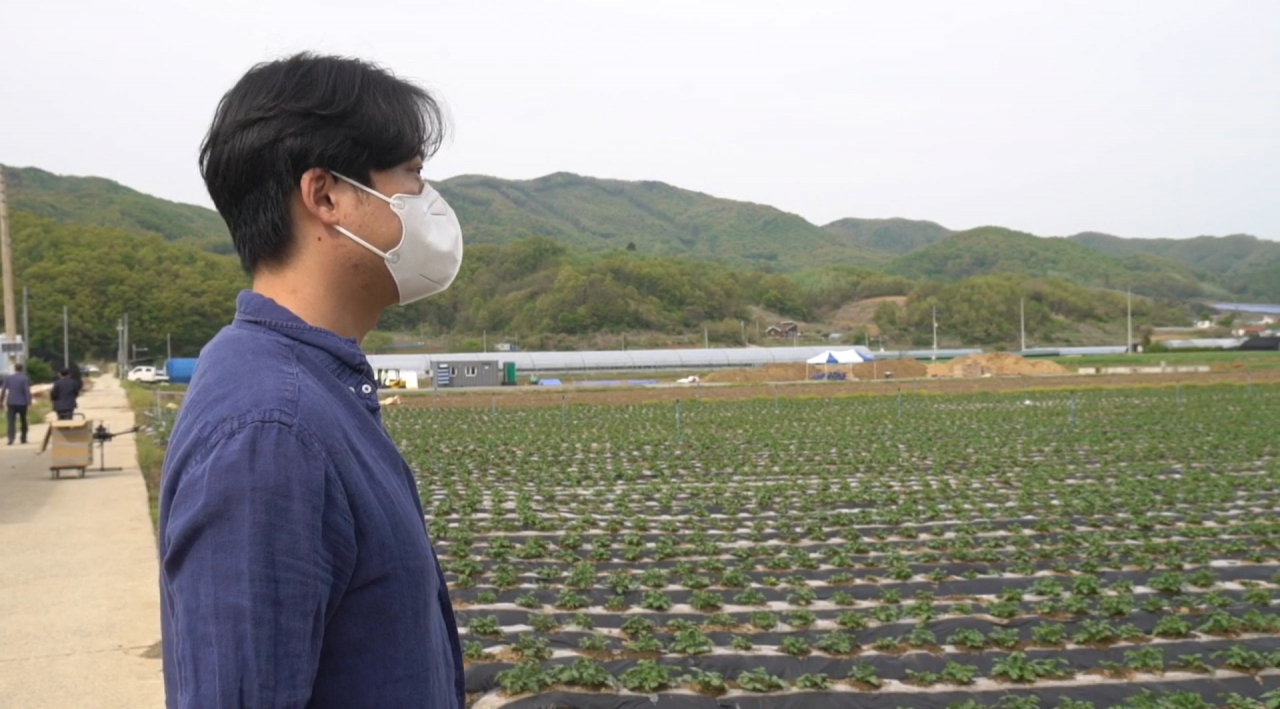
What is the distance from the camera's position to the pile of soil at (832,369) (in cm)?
5403

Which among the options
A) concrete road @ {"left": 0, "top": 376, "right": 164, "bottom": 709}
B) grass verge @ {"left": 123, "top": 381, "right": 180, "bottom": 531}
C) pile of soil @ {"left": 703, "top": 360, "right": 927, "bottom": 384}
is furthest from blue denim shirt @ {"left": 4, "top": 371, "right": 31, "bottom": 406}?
pile of soil @ {"left": 703, "top": 360, "right": 927, "bottom": 384}

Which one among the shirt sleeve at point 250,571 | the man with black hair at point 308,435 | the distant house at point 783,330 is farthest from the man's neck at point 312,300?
the distant house at point 783,330

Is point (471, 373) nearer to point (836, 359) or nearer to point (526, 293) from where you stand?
point (836, 359)

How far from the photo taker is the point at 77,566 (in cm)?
831

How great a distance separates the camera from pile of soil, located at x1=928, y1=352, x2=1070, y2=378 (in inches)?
2133

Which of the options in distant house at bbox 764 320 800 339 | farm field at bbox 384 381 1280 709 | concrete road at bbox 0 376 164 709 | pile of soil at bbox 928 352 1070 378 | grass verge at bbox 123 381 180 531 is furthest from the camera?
distant house at bbox 764 320 800 339

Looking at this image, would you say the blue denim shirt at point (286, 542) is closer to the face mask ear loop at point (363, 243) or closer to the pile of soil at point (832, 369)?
the face mask ear loop at point (363, 243)

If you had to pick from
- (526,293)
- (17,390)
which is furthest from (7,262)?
(526,293)

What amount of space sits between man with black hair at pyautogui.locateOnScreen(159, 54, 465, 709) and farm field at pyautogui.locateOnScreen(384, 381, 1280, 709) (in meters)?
4.20

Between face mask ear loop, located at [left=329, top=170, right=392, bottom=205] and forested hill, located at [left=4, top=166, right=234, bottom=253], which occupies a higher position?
forested hill, located at [left=4, top=166, right=234, bottom=253]

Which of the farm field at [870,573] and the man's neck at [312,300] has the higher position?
the man's neck at [312,300]

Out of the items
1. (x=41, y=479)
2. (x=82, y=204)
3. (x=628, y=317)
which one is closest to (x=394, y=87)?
(x=41, y=479)

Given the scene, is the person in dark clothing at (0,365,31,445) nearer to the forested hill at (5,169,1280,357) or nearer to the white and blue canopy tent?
the forested hill at (5,169,1280,357)

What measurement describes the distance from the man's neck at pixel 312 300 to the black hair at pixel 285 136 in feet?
0.12
